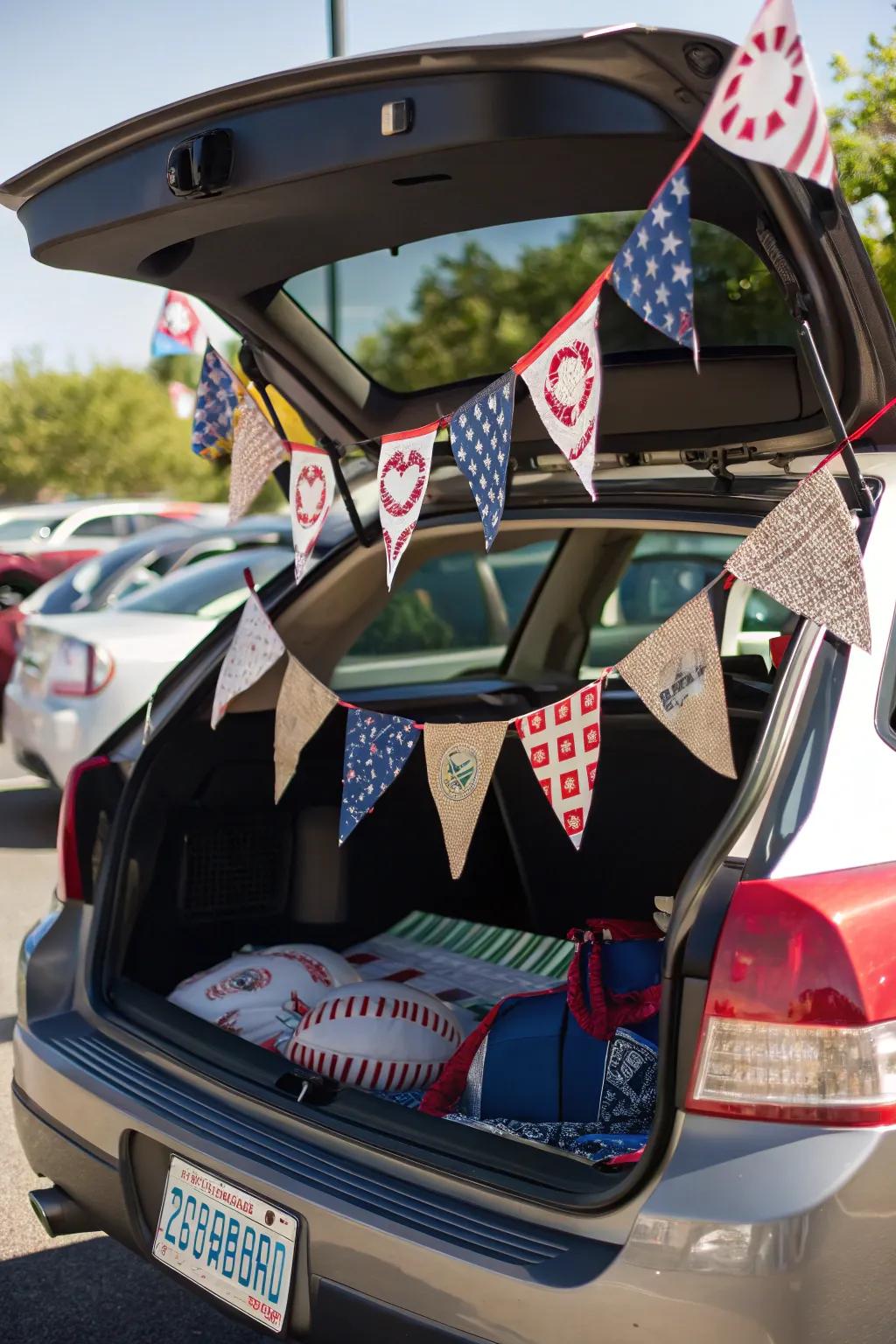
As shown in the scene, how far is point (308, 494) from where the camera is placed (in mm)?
2873

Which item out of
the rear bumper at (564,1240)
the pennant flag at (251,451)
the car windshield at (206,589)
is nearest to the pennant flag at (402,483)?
the pennant flag at (251,451)

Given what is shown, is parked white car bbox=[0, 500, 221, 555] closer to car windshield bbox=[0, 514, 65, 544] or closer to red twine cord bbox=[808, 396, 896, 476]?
car windshield bbox=[0, 514, 65, 544]

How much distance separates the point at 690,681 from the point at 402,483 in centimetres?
70

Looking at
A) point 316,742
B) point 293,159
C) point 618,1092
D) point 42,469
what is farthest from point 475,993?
point 42,469

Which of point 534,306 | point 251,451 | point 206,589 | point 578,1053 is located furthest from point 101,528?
point 578,1053

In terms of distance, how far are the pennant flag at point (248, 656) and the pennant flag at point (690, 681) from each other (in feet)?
2.95

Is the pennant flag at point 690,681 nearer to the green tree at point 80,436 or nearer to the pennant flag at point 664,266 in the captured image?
the pennant flag at point 664,266

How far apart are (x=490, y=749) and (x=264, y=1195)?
86 centimetres

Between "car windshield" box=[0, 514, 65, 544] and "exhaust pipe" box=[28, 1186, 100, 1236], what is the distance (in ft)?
46.0

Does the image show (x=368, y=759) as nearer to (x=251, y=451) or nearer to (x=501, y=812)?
(x=251, y=451)

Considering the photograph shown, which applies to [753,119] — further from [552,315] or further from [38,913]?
[38,913]

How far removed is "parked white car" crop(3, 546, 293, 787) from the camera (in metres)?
6.82

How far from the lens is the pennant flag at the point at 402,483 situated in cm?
252

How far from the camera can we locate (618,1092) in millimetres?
2371
